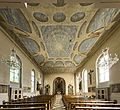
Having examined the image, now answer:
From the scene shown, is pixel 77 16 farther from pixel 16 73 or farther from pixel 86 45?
pixel 16 73

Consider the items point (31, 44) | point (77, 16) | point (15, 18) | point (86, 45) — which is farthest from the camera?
point (86, 45)

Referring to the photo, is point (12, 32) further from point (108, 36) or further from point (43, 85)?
point (43, 85)

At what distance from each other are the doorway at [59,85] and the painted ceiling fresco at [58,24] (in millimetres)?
18110

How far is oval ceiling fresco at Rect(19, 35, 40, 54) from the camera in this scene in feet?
51.8

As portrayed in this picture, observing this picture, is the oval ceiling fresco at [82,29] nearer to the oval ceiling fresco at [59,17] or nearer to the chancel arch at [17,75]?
the oval ceiling fresco at [59,17]

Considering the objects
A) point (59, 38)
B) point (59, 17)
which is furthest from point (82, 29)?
point (59, 38)

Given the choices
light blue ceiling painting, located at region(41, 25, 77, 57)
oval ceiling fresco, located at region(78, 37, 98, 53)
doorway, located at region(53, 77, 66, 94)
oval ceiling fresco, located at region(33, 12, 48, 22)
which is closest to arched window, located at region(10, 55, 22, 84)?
light blue ceiling painting, located at region(41, 25, 77, 57)

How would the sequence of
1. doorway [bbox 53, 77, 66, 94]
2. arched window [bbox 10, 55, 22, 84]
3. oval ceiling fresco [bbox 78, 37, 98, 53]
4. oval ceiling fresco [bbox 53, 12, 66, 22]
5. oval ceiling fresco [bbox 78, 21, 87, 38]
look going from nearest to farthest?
1. oval ceiling fresco [bbox 53, 12, 66, 22]
2. oval ceiling fresco [bbox 78, 21, 87, 38]
3. arched window [bbox 10, 55, 22, 84]
4. oval ceiling fresco [bbox 78, 37, 98, 53]
5. doorway [bbox 53, 77, 66, 94]

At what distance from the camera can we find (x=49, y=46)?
62.3 feet

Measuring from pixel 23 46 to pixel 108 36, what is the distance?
22.1ft

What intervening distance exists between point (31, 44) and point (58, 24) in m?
4.55

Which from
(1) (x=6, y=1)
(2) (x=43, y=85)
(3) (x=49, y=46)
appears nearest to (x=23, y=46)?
(3) (x=49, y=46)

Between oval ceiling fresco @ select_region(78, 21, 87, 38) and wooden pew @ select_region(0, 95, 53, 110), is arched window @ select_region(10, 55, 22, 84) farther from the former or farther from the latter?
oval ceiling fresco @ select_region(78, 21, 87, 38)

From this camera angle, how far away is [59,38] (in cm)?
1659
